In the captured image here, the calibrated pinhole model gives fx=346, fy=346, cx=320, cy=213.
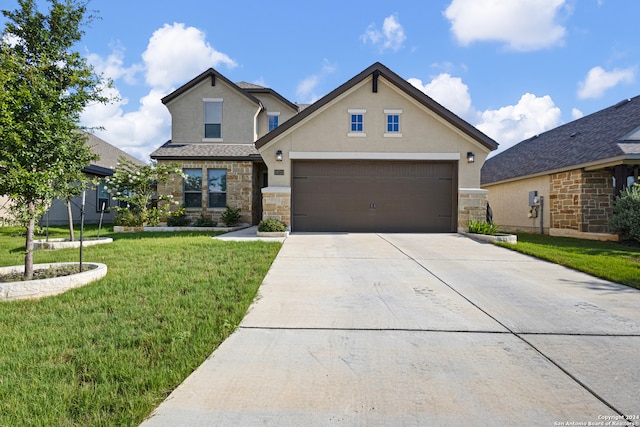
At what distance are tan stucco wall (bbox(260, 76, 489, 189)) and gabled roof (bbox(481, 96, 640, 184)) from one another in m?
4.53

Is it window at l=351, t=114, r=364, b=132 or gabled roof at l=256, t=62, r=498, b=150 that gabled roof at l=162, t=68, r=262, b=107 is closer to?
gabled roof at l=256, t=62, r=498, b=150

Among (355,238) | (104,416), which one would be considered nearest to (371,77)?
(355,238)

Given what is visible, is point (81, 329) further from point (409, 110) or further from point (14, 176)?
point (409, 110)

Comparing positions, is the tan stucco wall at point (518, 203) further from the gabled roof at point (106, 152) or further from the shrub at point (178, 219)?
the gabled roof at point (106, 152)

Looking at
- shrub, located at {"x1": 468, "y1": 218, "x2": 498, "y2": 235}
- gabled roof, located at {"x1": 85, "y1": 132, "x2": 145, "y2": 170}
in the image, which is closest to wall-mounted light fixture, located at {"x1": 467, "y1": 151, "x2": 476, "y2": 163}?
shrub, located at {"x1": 468, "y1": 218, "x2": 498, "y2": 235}

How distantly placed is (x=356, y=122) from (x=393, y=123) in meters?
1.34

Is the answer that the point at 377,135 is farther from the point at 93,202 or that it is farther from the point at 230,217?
the point at 93,202

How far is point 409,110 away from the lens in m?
12.5

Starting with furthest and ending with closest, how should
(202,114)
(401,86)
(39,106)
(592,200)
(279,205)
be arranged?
(202,114)
(592,200)
(401,86)
(279,205)
(39,106)

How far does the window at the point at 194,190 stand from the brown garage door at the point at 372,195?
5.09 metres

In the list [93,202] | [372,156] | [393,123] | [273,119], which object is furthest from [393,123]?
[93,202]

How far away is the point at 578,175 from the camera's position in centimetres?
→ 1378

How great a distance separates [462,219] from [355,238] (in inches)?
167

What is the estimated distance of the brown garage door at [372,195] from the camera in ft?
41.6
